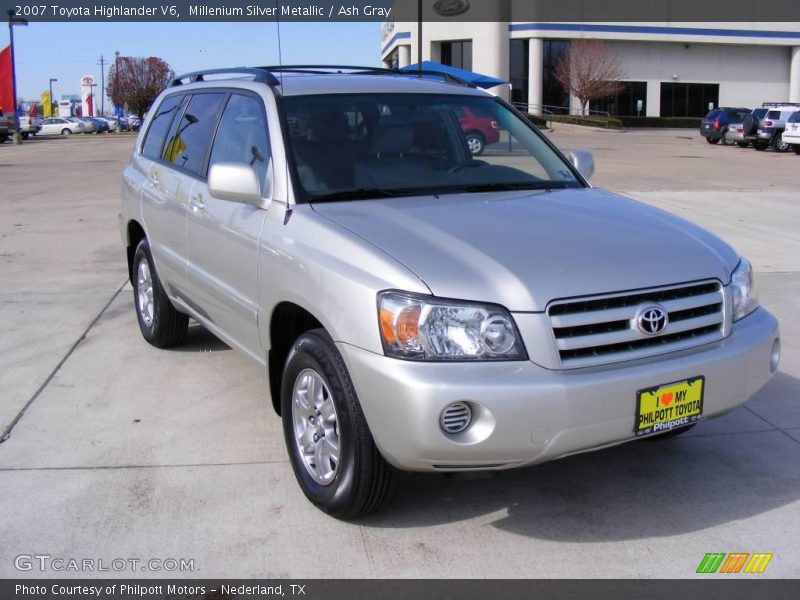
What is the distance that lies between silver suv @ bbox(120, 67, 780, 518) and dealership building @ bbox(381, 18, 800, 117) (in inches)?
2090

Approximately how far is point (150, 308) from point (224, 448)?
82.9 inches

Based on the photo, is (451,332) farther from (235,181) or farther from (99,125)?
(99,125)

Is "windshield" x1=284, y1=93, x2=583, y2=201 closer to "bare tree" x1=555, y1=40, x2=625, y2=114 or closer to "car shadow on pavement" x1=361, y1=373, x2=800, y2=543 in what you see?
"car shadow on pavement" x1=361, y1=373, x2=800, y2=543

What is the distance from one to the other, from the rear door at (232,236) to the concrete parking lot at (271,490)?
659mm

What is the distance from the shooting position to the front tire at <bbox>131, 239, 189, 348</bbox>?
6.09 meters

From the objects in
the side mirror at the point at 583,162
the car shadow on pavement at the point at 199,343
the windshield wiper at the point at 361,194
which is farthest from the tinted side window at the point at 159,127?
the side mirror at the point at 583,162

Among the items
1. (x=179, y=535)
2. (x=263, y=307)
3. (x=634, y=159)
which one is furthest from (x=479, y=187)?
(x=634, y=159)

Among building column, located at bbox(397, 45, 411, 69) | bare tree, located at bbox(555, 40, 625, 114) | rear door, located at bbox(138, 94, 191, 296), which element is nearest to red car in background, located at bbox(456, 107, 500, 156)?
rear door, located at bbox(138, 94, 191, 296)

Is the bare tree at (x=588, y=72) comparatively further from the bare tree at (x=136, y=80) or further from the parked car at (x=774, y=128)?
the bare tree at (x=136, y=80)

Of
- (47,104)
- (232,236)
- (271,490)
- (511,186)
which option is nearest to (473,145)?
(511,186)

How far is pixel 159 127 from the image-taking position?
629 centimetres

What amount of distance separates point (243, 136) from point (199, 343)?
7.38 ft

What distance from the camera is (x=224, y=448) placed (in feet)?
15.0

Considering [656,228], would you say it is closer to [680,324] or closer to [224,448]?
[680,324]
